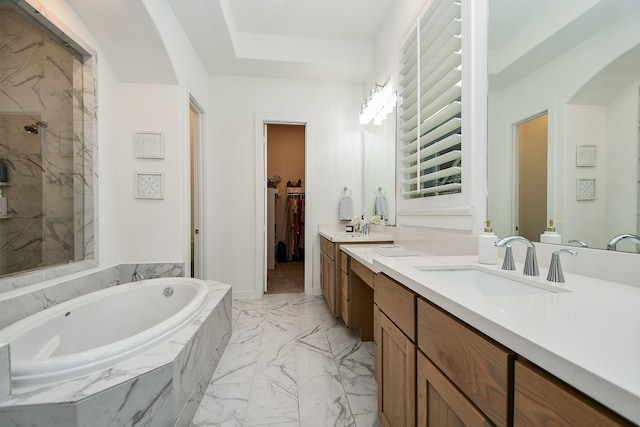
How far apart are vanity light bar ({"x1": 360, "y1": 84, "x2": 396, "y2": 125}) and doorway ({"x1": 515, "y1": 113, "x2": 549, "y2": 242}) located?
139 centimetres

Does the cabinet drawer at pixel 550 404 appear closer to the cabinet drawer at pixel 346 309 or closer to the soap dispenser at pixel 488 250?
the soap dispenser at pixel 488 250

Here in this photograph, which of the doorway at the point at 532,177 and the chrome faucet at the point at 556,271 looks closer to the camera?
the chrome faucet at the point at 556,271

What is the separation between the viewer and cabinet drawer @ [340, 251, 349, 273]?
7.06 feet

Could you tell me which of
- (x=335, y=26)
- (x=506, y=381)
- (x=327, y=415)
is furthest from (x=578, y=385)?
(x=335, y=26)

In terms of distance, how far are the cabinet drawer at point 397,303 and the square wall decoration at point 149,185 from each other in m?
2.01

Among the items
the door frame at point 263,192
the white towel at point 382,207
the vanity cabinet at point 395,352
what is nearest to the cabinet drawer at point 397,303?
the vanity cabinet at point 395,352

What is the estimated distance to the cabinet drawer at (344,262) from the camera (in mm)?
2150

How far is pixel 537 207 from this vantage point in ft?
3.50

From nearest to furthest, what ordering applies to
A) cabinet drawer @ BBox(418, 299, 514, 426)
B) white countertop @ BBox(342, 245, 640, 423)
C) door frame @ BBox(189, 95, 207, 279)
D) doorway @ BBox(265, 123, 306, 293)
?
white countertop @ BBox(342, 245, 640, 423)
cabinet drawer @ BBox(418, 299, 514, 426)
door frame @ BBox(189, 95, 207, 279)
doorway @ BBox(265, 123, 306, 293)

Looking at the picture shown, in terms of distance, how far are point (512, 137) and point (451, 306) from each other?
0.95m

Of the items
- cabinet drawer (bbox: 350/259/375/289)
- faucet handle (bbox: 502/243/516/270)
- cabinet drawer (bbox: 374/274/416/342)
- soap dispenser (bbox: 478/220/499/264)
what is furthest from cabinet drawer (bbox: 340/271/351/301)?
faucet handle (bbox: 502/243/516/270)

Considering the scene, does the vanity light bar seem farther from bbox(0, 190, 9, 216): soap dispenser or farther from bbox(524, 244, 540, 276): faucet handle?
bbox(0, 190, 9, 216): soap dispenser

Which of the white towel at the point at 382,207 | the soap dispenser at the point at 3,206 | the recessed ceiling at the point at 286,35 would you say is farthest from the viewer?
the white towel at the point at 382,207

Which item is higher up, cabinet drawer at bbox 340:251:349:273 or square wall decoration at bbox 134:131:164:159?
square wall decoration at bbox 134:131:164:159
